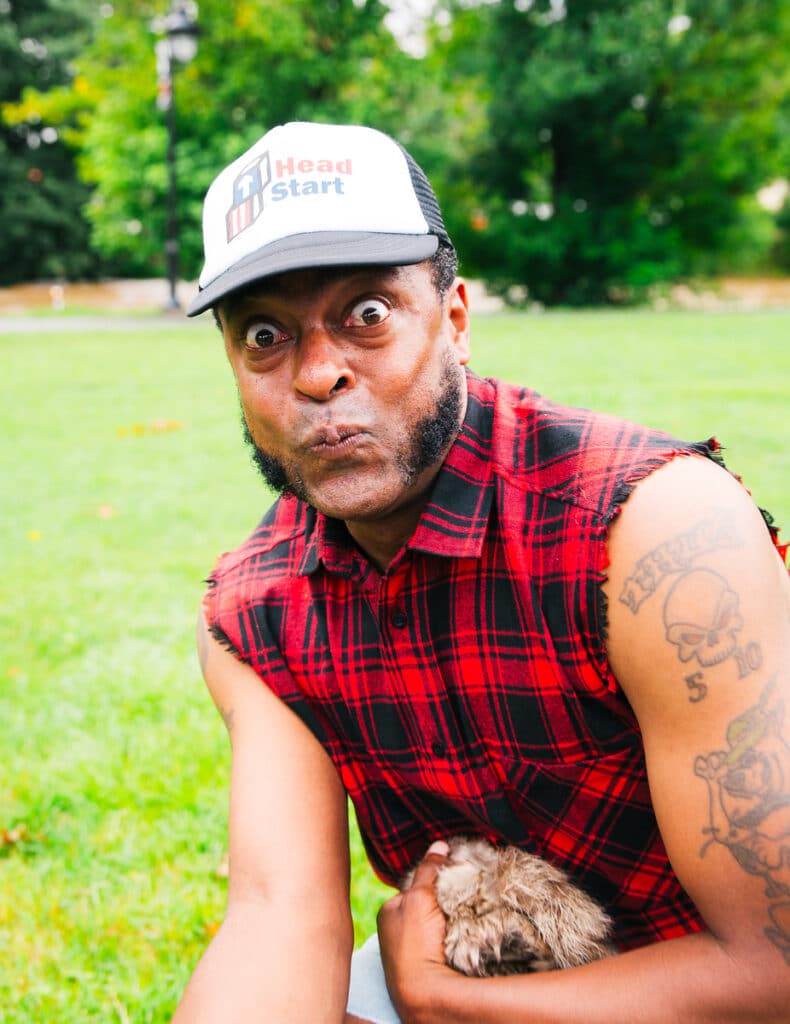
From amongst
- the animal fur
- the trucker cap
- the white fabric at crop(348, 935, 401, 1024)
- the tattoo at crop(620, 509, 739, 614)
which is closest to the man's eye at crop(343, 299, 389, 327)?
the trucker cap

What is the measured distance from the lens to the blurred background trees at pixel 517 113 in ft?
85.7

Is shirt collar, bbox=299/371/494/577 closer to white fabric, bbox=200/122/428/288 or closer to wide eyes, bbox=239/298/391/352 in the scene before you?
wide eyes, bbox=239/298/391/352

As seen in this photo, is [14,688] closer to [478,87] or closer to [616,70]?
[616,70]

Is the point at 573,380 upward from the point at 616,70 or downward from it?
downward

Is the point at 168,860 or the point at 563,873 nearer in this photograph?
the point at 563,873

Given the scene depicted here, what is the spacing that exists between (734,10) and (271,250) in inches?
1142

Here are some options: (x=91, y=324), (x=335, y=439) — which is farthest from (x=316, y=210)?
(x=91, y=324)

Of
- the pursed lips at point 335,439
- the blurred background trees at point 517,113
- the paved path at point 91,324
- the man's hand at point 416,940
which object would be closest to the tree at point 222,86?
the blurred background trees at point 517,113

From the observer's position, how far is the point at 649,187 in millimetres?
28797

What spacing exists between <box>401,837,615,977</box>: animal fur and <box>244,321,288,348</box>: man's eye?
116 cm

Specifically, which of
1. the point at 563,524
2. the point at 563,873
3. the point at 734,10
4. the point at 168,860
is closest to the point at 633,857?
the point at 563,873

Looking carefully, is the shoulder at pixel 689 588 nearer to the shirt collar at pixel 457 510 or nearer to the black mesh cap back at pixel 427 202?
the shirt collar at pixel 457 510

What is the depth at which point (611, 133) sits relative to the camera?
2706 cm

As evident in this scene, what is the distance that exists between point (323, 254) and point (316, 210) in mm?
130
